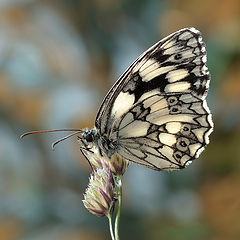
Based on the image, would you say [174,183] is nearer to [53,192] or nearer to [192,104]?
[53,192]

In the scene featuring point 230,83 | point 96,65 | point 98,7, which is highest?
point 98,7

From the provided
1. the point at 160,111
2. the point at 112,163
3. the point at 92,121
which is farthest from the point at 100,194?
the point at 92,121

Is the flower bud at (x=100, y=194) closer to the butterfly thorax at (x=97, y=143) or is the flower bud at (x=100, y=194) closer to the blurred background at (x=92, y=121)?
the butterfly thorax at (x=97, y=143)

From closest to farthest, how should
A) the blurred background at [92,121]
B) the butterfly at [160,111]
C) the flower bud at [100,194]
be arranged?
the flower bud at [100,194]
the butterfly at [160,111]
the blurred background at [92,121]

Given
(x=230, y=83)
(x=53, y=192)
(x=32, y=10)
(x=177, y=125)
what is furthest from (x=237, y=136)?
(x=177, y=125)

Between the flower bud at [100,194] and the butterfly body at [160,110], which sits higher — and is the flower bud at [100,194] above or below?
below

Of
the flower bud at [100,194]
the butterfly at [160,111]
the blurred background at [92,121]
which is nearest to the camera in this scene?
the flower bud at [100,194]

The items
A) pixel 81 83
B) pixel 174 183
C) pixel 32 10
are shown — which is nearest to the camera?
pixel 174 183

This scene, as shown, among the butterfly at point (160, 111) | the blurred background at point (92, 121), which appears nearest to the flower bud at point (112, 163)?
the butterfly at point (160, 111)
